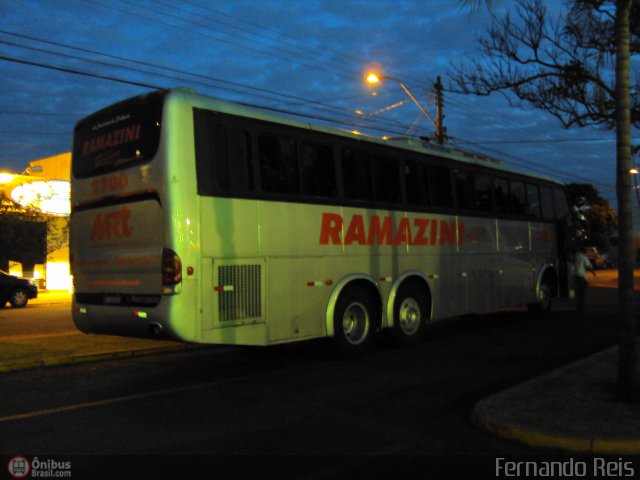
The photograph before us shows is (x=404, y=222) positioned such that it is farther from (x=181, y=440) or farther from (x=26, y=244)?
(x=26, y=244)

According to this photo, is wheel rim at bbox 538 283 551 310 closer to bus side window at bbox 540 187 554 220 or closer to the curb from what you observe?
bus side window at bbox 540 187 554 220

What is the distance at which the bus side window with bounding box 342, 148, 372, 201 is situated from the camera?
995 centimetres

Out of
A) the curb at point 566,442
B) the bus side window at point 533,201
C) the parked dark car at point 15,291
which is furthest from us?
the parked dark car at point 15,291

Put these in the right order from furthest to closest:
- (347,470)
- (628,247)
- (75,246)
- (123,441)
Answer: (75,246) → (628,247) → (123,441) → (347,470)

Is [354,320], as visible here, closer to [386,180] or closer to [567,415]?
[386,180]

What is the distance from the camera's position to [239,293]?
818 cm

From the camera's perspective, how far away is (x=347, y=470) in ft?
15.7

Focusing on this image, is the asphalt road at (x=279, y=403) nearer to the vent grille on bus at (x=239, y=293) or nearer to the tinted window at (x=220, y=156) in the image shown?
the vent grille on bus at (x=239, y=293)

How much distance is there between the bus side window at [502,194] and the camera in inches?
542

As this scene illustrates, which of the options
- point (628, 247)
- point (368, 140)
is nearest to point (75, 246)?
point (368, 140)

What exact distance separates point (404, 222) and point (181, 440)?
648cm

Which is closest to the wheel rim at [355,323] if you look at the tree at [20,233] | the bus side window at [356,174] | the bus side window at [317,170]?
the bus side window at [356,174]

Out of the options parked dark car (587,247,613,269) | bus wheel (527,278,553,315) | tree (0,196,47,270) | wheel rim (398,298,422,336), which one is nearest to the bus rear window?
wheel rim (398,298,422,336)

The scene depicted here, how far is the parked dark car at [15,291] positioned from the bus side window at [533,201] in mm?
18651
